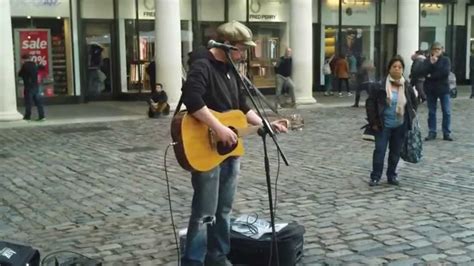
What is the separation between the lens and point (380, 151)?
806cm

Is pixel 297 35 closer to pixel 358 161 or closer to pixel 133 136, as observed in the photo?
pixel 133 136

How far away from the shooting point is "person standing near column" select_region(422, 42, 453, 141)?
11.9 m

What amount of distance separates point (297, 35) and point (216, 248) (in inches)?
609

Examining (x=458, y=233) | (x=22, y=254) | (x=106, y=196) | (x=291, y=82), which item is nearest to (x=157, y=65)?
(x=291, y=82)

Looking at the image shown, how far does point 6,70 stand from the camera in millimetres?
15867

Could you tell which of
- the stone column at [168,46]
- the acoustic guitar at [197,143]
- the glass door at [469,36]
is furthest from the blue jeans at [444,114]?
the glass door at [469,36]

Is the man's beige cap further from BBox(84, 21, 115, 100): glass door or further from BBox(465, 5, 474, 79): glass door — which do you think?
BBox(465, 5, 474, 79): glass door

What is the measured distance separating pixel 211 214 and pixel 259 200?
2.97m

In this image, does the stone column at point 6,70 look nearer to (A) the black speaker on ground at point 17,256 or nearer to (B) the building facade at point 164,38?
(B) the building facade at point 164,38

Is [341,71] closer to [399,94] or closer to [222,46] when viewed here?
[399,94]

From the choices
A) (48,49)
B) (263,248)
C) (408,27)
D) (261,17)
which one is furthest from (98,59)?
(263,248)

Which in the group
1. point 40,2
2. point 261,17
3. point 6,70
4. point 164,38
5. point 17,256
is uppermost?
point 40,2

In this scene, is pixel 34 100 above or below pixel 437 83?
below

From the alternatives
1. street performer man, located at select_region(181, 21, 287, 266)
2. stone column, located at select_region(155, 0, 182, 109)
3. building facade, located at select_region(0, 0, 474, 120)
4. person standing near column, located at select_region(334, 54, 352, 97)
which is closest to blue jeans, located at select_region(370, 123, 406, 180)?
street performer man, located at select_region(181, 21, 287, 266)
